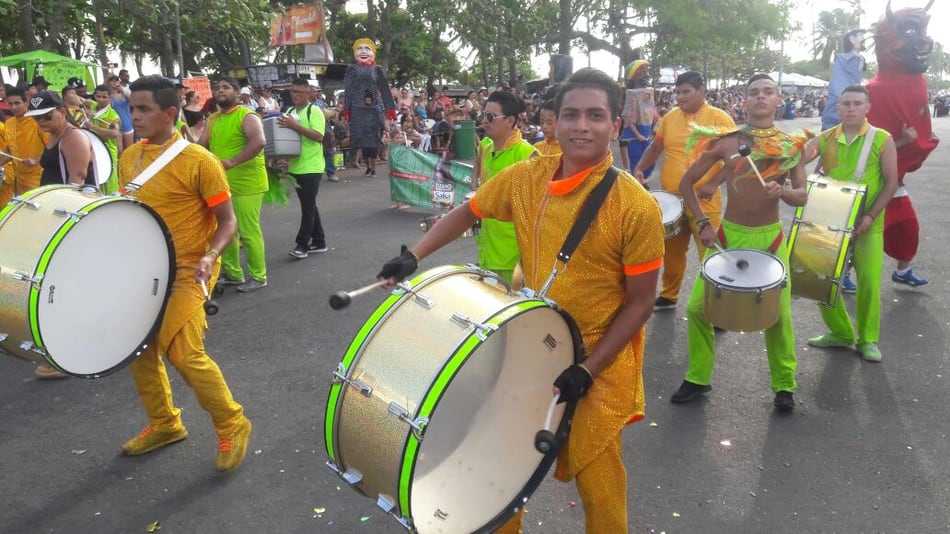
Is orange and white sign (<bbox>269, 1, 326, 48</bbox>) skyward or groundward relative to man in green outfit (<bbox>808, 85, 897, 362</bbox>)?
skyward

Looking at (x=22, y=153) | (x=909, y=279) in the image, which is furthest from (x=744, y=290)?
(x=22, y=153)

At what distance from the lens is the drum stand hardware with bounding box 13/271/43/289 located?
10.3 feet

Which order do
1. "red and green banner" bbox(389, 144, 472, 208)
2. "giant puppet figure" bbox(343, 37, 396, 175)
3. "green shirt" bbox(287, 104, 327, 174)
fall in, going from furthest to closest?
1. "giant puppet figure" bbox(343, 37, 396, 175)
2. "red and green banner" bbox(389, 144, 472, 208)
3. "green shirt" bbox(287, 104, 327, 174)

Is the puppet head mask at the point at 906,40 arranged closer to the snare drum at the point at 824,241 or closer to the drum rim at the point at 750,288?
the snare drum at the point at 824,241

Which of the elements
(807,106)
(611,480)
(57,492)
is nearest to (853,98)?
(611,480)

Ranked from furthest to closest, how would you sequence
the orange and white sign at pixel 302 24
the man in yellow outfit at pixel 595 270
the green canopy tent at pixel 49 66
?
1. the orange and white sign at pixel 302 24
2. the green canopy tent at pixel 49 66
3. the man in yellow outfit at pixel 595 270

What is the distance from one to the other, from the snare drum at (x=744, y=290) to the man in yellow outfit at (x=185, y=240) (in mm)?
2547

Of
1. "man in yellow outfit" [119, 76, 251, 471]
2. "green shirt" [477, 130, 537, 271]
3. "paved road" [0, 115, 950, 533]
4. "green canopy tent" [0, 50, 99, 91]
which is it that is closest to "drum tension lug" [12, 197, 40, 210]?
"man in yellow outfit" [119, 76, 251, 471]

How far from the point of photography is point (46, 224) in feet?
10.8

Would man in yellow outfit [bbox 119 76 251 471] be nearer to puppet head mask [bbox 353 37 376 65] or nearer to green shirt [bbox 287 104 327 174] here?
green shirt [bbox 287 104 327 174]

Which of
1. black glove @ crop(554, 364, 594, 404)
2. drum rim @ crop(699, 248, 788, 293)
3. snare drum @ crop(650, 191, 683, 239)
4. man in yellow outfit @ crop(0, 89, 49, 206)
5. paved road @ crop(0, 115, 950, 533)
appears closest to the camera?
black glove @ crop(554, 364, 594, 404)

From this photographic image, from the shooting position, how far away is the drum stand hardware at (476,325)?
6.66ft

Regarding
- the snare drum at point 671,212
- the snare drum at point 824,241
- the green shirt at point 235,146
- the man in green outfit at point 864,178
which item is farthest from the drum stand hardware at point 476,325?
the green shirt at point 235,146

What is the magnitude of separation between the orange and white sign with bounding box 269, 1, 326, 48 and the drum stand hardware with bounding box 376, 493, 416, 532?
26.0 m
